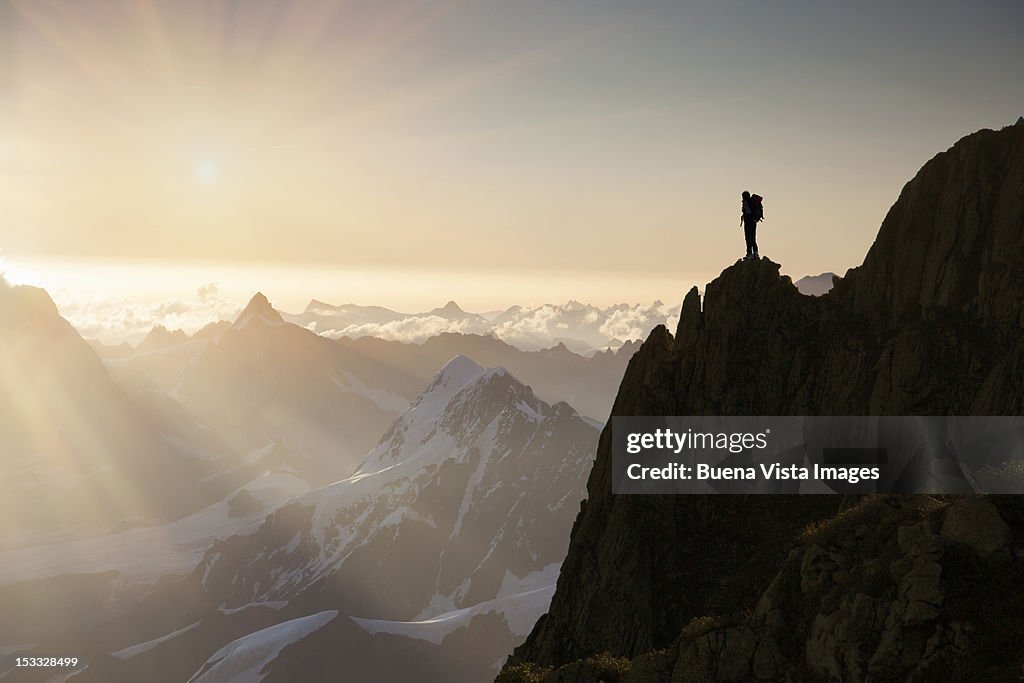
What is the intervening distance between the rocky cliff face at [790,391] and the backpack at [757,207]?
3.51 metres

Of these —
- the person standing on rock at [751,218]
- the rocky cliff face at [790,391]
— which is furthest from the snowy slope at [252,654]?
the person standing on rock at [751,218]

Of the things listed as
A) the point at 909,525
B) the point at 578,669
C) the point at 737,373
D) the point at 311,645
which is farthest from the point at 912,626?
the point at 311,645

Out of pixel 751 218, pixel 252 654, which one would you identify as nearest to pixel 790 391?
pixel 751 218

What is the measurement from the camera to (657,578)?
42.5m

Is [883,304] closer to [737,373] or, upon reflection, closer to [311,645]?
[737,373]

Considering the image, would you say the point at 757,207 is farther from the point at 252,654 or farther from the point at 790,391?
the point at 252,654

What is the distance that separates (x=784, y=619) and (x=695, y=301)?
2815cm

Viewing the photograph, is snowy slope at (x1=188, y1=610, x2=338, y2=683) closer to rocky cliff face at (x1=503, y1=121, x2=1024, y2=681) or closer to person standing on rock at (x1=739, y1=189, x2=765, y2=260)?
rocky cliff face at (x1=503, y1=121, x2=1024, y2=681)

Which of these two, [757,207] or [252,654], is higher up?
[757,207]

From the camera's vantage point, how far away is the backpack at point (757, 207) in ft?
151

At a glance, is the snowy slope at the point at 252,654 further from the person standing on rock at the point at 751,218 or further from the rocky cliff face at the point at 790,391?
the person standing on rock at the point at 751,218

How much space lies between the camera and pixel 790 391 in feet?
150

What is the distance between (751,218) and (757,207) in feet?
2.59

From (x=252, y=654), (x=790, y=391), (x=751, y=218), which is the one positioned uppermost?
(x=751, y=218)
